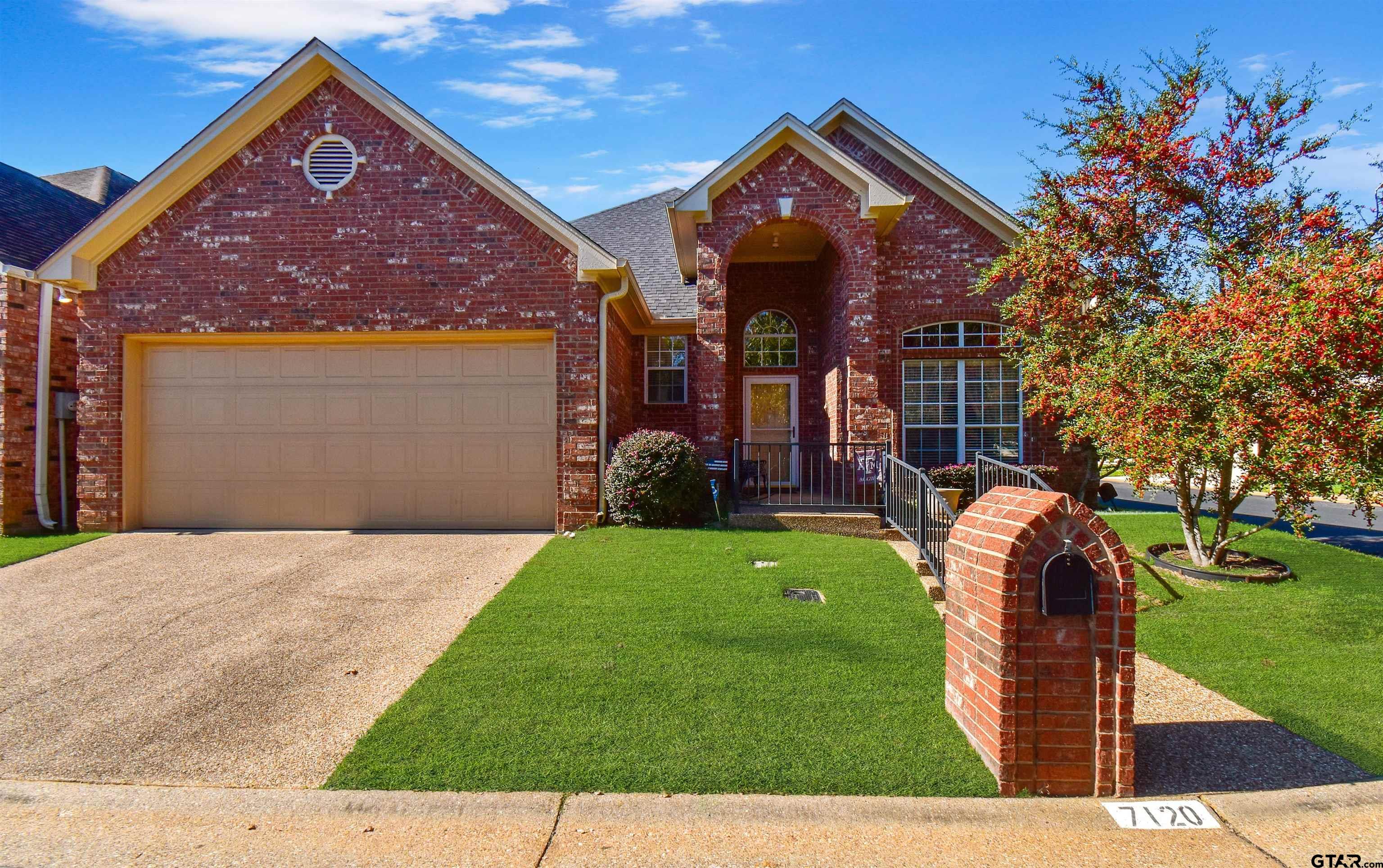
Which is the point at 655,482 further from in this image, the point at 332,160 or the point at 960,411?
the point at 332,160

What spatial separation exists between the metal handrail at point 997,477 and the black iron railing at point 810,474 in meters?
1.33

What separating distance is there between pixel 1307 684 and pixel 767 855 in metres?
4.11

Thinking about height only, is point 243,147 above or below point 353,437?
above

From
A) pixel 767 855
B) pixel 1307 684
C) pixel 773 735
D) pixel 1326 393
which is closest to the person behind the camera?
pixel 767 855

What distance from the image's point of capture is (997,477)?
8.59 meters

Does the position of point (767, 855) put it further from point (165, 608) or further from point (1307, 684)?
point (165, 608)

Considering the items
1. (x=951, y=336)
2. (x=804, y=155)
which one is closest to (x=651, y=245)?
(x=804, y=155)

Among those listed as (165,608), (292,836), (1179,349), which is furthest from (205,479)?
(1179,349)

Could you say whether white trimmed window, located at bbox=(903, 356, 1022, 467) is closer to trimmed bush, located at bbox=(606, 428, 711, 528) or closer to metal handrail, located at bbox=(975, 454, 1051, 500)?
metal handrail, located at bbox=(975, 454, 1051, 500)

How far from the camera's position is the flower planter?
738 cm

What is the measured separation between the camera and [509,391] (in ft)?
32.6

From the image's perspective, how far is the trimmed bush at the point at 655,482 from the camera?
9.27 metres

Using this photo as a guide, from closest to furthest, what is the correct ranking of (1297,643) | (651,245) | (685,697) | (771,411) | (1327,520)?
(685,697), (1297,643), (771,411), (1327,520), (651,245)

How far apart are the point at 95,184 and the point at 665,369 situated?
42.4ft
